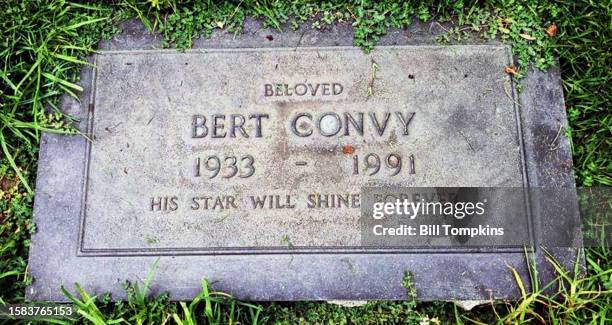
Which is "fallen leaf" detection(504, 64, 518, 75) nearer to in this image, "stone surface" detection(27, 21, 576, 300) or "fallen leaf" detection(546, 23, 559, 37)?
"stone surface" detection(27, 21, 576, 300)

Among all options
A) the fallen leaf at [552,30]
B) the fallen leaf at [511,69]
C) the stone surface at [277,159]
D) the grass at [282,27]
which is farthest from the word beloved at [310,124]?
the fallen leaf at [552,30]

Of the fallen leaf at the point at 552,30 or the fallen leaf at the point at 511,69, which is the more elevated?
the fallen leaf at the point at 552,30

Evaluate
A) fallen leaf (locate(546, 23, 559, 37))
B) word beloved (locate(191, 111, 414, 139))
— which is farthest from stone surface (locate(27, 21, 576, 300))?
fallen leaf (locate(546, 23, 559, 37))

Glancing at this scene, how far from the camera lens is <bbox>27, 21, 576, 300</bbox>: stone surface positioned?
2227 millimetres

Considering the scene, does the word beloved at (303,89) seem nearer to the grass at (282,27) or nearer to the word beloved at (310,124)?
the word beloved at (310,124)

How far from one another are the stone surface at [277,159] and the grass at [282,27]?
0.28ft

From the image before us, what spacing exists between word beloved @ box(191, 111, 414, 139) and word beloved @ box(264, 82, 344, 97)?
103 millimetres

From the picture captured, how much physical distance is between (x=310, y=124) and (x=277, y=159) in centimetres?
22

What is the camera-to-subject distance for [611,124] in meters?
2.42

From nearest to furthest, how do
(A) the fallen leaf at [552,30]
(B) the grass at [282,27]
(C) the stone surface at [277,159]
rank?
(C) the stone surface at [277,159] < (B) the grass at [282,27] < (A) the fallen leaf at [552,30]

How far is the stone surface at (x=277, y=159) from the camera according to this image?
223cm

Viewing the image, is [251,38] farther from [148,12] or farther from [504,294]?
[504,294]

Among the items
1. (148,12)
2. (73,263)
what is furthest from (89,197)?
(148,12)

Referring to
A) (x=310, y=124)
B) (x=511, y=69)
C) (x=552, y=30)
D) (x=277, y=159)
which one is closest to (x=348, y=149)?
(x=310, y=124)
